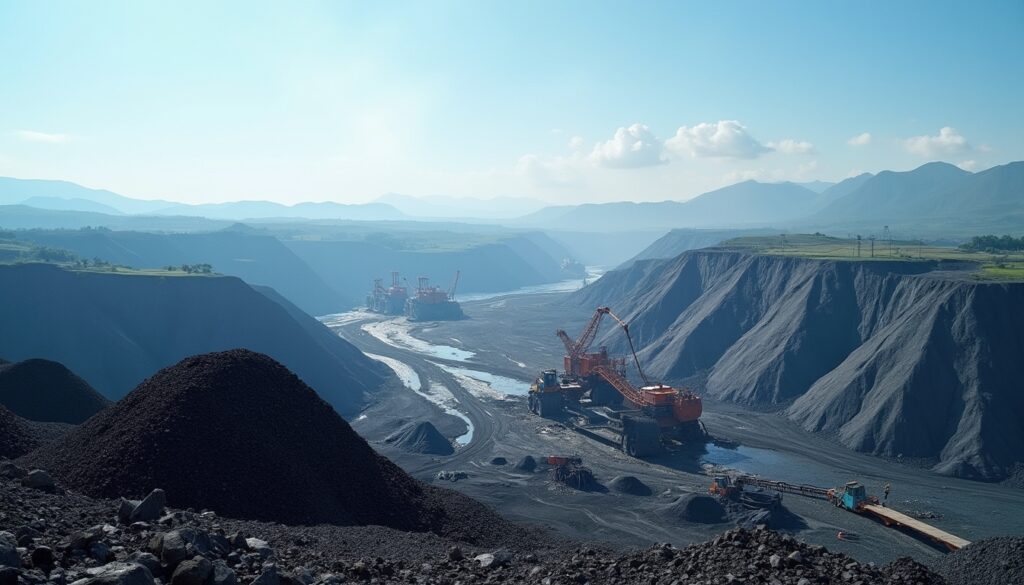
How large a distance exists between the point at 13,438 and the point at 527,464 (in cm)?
2605

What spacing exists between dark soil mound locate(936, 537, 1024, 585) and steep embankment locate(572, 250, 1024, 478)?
77.0 ft

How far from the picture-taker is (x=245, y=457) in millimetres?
21125

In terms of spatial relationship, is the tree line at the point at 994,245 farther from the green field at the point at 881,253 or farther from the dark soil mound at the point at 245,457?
the dark soil mound at the point at 245,457

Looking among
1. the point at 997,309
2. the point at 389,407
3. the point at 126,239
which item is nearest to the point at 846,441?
the point at 997,309

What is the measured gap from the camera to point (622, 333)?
86062 millimetres

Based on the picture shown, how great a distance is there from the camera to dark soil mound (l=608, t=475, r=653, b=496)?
1533 inches

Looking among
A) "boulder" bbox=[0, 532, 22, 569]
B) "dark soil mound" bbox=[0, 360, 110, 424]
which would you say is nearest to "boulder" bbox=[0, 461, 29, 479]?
"boulder" bbox=[0, 532, 22, 569]

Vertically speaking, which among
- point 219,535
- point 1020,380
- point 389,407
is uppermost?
point 219,535

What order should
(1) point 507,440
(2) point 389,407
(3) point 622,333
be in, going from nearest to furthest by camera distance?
(1) point 507,440
(2) point 389,407
(3) point 622,333

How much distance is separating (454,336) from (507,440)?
47.3m

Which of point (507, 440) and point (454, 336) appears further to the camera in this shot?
point (454, 336)

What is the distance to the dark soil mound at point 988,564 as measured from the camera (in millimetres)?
19828

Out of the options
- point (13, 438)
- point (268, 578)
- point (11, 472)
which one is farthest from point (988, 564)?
point (13, 438)

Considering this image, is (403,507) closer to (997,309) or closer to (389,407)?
(389,407)
